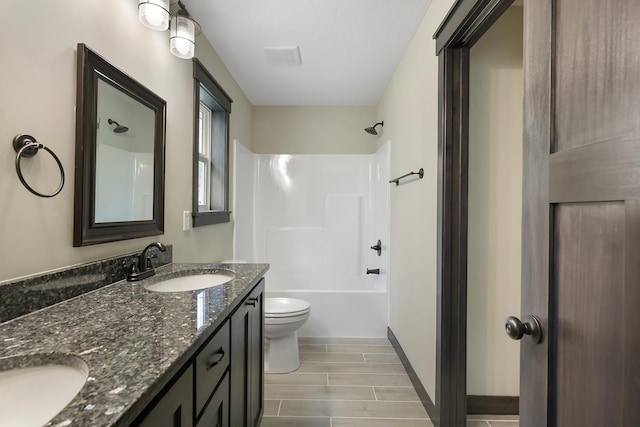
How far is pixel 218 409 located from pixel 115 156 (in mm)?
1017

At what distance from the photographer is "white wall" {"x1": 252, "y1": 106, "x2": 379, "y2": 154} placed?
3.47 meters

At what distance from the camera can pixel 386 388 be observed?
207 cm

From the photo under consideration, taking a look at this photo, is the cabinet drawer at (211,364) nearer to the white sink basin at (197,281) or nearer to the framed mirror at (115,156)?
the white sink basin at (197,281)

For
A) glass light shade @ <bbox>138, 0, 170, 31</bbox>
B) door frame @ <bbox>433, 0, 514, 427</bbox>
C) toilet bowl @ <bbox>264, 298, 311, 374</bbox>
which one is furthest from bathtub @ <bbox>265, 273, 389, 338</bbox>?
glass light shade @ <bbox>138, 0, 170, 31</bbox>

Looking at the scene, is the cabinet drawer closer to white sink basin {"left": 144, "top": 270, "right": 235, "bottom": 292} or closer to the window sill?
white sink basin {"left": 144, "top": 270, "right": 235, "bottom": 292}

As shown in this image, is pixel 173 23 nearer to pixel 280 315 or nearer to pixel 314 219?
pixel 280 315

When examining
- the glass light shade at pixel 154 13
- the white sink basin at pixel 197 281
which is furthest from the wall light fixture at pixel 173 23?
the white sink basin at pixel 197 281

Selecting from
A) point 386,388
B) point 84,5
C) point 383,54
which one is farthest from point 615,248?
point 383,54

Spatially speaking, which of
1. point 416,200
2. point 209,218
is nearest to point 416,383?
point 416,200

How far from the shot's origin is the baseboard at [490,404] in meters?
1.79

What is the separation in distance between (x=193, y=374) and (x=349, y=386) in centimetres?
161

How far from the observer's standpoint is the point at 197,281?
146 centimetres

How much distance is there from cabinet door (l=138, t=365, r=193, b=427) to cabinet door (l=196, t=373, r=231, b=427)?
11cm

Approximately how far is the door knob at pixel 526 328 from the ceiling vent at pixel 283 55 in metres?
2.15
